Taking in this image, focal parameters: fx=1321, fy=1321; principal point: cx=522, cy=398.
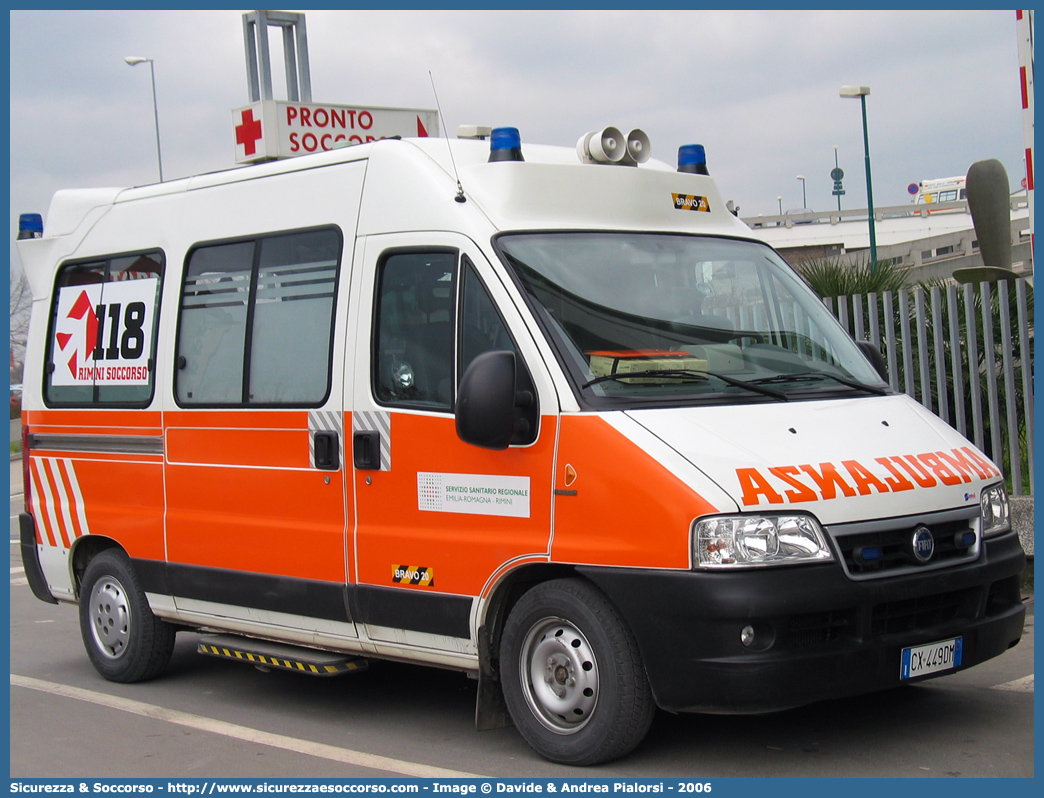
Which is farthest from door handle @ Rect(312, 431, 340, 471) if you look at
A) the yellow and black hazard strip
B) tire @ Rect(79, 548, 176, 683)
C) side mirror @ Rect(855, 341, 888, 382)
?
side mirror @ Rect(855, 341, 888, 382)

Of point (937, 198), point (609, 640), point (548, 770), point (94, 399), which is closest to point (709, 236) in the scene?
point (609, 640)

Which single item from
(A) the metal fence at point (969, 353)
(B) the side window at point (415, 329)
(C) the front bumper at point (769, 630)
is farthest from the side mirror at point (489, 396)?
(A) the metal fence at point (969, 353)

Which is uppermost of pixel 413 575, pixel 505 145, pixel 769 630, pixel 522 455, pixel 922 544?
pixel 505 145

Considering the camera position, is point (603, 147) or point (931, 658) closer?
point (931, 658)

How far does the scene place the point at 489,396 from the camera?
17.5 ft

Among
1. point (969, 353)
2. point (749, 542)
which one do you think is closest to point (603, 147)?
point (749, 542)

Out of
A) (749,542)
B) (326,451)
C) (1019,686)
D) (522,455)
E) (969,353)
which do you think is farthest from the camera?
(969,353)

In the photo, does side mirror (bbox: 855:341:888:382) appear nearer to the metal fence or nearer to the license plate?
the license plate

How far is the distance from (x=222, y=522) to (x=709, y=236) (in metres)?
2.97

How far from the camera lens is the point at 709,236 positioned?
21.6ft

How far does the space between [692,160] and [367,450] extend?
7.70 feet

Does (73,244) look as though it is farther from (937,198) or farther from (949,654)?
(937,198)

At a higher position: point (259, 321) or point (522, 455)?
point (259, 321)

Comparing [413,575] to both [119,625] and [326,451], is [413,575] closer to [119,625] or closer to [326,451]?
[326,451]
